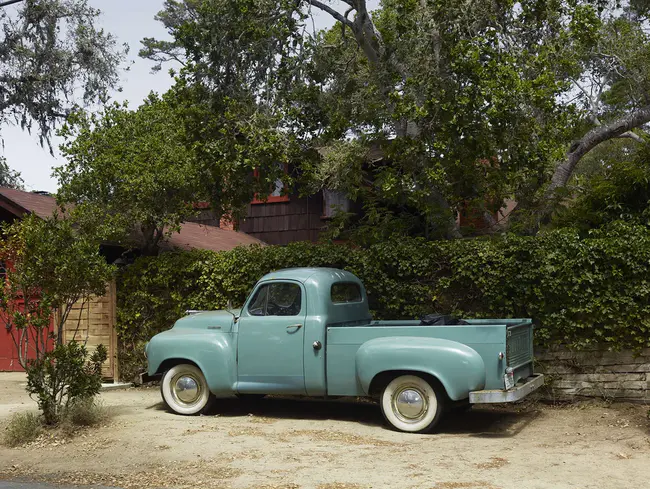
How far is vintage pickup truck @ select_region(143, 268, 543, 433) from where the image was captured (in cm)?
916

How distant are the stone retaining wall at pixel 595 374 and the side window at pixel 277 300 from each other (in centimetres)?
373

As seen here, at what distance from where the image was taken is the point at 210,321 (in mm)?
11000

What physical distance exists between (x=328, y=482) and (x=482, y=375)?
9.31 feet

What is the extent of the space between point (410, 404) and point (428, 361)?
671 mm

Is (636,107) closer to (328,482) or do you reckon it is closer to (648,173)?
(648,173)

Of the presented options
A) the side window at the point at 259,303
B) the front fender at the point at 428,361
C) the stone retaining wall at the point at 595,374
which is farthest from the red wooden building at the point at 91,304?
the stone retaining wall at the point at 595,374

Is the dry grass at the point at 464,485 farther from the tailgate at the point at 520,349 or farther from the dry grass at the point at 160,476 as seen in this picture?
the tailgate at the point at 520,349

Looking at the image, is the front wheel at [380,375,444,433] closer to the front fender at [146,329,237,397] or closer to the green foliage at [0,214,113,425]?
the front fender at [146,329,237,397]

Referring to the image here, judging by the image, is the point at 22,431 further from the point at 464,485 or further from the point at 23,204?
the point at 23,204

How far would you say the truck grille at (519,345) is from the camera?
30.6 ft

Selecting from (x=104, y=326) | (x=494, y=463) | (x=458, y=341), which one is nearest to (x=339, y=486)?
(x=494, y=463)

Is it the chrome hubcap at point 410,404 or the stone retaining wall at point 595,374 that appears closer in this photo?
the chrome hubcap at point 410,404

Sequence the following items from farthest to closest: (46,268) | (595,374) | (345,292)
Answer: (345,292)
(595,374)
(46,268)

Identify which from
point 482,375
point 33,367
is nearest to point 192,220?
point 33,367
